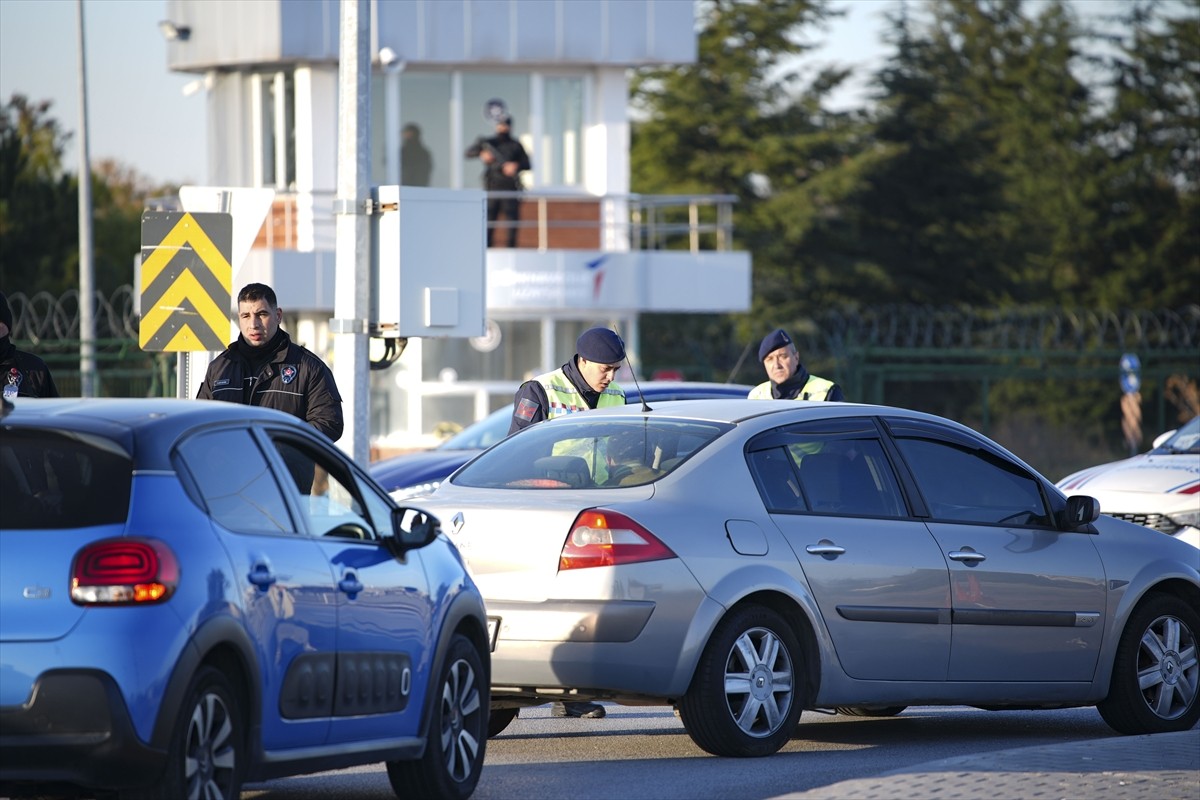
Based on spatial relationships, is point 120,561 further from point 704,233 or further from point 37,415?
point 704,233

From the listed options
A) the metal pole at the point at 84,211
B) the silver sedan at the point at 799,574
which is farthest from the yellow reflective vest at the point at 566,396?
the metal pole at the point at 84,211

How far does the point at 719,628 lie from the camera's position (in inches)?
348

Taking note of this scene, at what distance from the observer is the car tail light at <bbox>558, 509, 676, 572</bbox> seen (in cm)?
861

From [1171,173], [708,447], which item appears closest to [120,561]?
[708,447]

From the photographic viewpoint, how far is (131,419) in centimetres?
642

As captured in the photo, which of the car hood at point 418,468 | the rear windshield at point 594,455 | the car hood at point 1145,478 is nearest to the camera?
the rear windshield at point 594,455

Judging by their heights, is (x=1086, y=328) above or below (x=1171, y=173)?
below

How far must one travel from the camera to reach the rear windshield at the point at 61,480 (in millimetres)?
6066

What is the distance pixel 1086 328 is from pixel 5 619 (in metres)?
50.8

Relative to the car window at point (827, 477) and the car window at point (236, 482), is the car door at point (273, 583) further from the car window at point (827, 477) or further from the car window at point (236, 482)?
the car window at point (827, 477)

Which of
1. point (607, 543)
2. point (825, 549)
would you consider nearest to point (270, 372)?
point (607, 543)

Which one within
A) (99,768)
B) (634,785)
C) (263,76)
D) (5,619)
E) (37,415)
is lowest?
(634,785)

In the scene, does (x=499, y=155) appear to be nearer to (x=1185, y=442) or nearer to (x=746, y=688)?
(x=1185, y=442)

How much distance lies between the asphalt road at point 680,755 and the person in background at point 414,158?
2082cm
